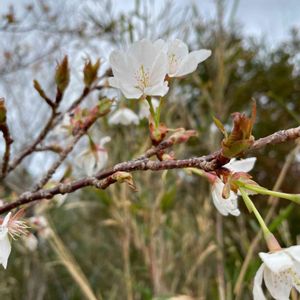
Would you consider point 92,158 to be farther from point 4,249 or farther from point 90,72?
point 4,249

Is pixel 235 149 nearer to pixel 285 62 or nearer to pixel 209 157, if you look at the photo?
pixel 209 157

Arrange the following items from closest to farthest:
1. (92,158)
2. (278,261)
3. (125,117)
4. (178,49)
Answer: (278,261) < (178,49) < (92,158) < (125,117)

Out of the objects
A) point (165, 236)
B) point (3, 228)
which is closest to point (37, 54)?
point (165, 236)

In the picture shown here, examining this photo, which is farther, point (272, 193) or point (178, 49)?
point (178, 49)

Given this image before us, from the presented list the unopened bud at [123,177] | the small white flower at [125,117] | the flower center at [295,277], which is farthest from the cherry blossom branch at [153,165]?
the small white flower at [125,117]

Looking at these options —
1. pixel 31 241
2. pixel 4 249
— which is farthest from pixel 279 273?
pixel 31 241

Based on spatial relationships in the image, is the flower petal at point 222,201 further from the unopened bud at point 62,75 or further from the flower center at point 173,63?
the unopened bud at point 62,75
